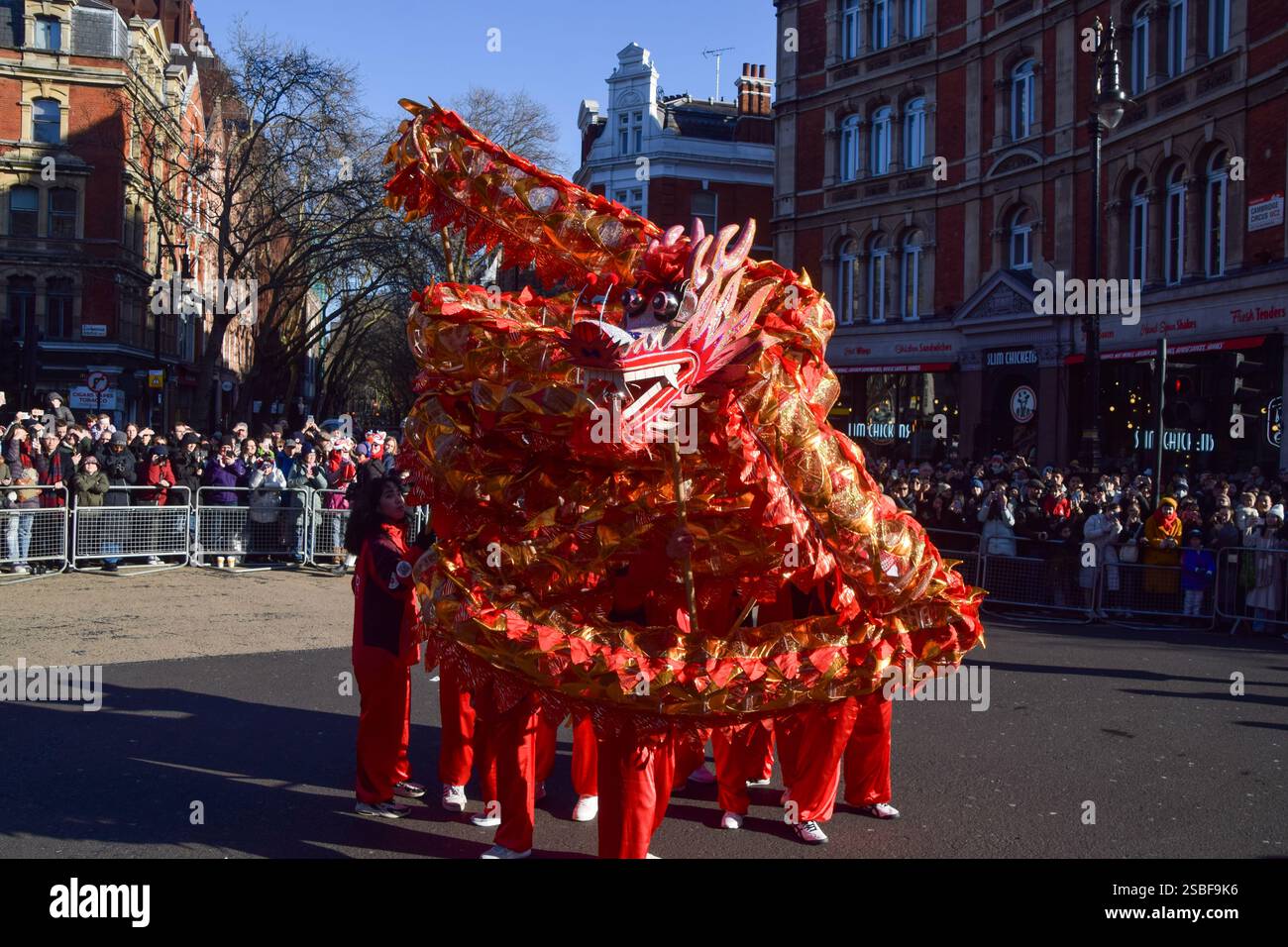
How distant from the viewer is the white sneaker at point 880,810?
18.7ft

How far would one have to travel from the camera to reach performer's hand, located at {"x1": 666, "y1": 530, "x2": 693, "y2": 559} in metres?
4.65

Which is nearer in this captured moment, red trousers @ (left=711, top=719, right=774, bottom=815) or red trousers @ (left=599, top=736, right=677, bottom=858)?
red trousers @ (left=599, top=736, right=677, bottom=858)

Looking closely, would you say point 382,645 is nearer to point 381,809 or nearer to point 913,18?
point 381,809

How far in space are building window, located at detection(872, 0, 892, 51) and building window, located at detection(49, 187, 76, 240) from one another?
2648cm

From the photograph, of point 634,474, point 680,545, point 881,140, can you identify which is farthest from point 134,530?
point 881,140

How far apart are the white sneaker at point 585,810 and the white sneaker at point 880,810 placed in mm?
1358

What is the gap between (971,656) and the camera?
9.88 m

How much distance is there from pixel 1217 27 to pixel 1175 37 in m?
1.14

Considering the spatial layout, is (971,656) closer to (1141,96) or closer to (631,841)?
(631,841)

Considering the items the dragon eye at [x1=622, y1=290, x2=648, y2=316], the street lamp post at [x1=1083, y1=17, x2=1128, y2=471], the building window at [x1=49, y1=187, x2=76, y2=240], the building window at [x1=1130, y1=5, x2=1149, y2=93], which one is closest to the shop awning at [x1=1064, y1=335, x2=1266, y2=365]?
the street lamp post at [x1=1083, y1=17, x2=1128, y2=471]

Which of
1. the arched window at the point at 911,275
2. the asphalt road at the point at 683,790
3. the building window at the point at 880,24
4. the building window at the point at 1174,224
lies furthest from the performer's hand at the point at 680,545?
the building window at the point at 880,24

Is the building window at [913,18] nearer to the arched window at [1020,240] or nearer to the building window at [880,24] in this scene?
the building window at [880,24]

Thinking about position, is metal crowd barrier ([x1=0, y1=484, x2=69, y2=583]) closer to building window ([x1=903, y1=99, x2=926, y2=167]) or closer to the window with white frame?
building window ([x1=903, y1=99, x2=926, y2=167])

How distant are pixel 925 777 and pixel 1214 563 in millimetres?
6958
